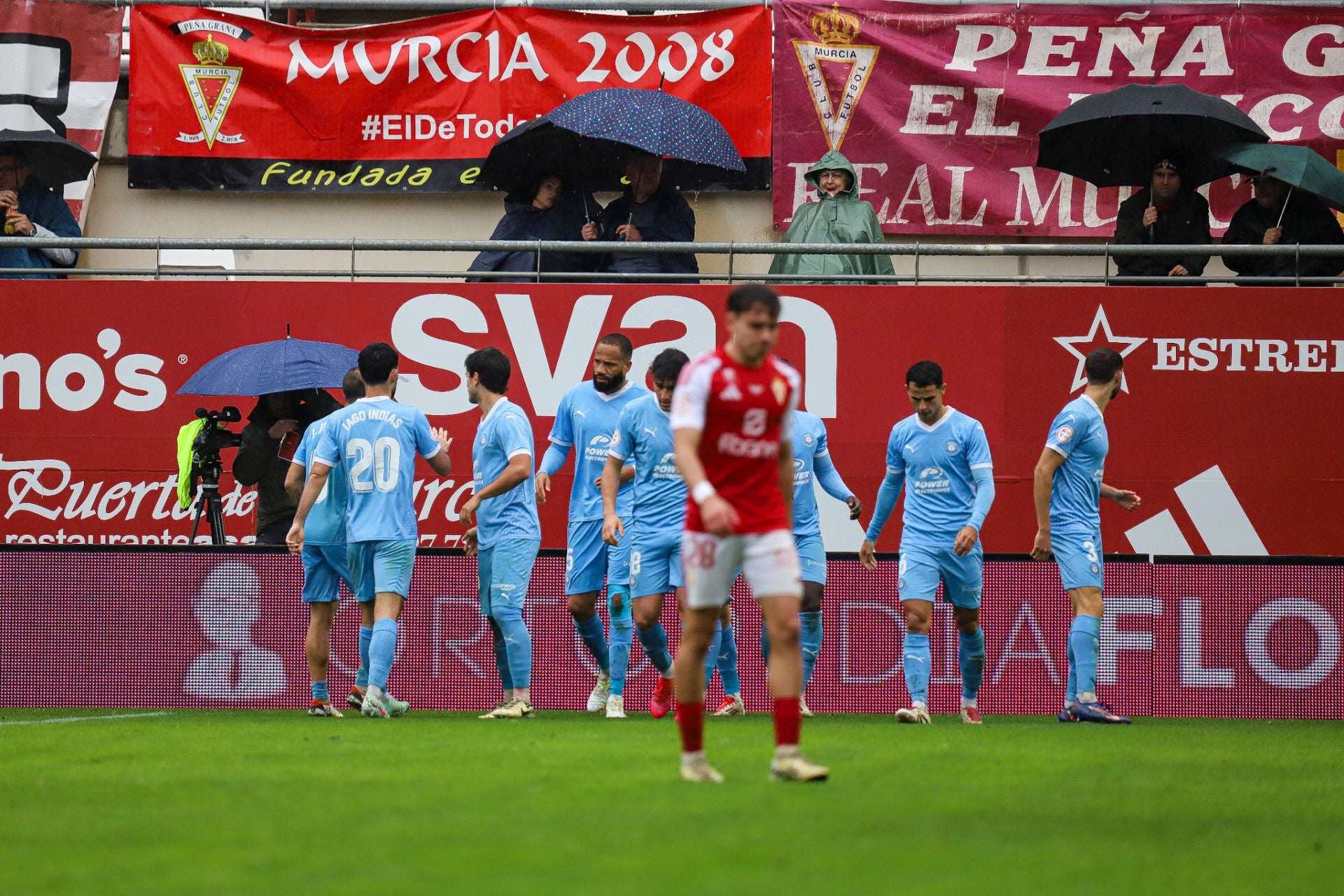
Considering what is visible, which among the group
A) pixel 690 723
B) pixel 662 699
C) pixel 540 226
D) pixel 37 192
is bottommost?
pixel 662 699

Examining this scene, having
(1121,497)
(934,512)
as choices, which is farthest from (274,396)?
(1121,497)

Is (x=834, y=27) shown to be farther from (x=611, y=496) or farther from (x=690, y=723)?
(x=690, y=723)

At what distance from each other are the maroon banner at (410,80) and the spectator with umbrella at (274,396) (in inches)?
198

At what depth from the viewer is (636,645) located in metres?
12.9

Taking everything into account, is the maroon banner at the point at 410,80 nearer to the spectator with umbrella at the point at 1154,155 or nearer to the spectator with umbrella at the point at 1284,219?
the spectator with umbrella at the point at 1154,155

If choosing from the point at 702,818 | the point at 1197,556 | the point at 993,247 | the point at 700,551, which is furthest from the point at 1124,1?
the point at 702,818

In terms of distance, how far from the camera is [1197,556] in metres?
12.8

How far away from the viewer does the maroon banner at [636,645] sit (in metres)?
12.7

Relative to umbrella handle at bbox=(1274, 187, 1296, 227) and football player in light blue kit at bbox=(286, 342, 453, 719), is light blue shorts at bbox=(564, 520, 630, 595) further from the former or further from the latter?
umbrella handle at bbox=(1274, 187, 1296, 227)

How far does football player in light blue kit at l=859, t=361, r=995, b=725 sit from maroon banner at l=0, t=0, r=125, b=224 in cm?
1075

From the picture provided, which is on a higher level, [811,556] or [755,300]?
[755,300]

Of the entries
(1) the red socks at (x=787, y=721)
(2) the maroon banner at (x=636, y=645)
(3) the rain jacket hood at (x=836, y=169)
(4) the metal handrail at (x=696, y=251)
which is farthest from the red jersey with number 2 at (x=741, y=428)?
(3) the rain jacket hood at (x=836, y=169)

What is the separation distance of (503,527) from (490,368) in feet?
3.43

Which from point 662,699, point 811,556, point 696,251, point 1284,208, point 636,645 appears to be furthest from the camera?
point 1284,208
